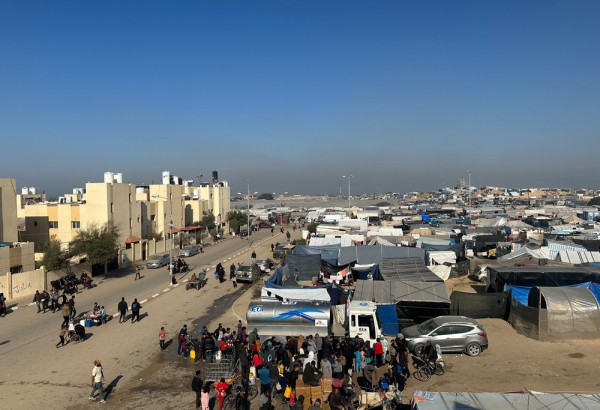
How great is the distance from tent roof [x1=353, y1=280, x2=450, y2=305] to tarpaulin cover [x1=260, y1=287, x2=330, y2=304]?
1.32m

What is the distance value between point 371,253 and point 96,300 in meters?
15.6

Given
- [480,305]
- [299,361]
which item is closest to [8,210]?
[299,361]

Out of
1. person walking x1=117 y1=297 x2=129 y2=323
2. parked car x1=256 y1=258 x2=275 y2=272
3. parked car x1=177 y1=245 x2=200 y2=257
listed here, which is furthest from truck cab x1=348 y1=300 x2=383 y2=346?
parked car x1=177 y1=245 x2=200 y2=257

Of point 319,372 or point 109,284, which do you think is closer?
point 319,372

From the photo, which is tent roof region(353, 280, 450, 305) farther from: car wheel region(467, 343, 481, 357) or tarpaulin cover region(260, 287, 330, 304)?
car wheel region(467, 343, 481, 357)

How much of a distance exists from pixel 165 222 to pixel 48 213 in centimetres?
1229

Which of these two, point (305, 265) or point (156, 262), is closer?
point (305, 265)

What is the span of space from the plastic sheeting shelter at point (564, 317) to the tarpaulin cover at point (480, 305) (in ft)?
6.05

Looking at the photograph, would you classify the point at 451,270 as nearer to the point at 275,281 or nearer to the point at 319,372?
the point at 275,281

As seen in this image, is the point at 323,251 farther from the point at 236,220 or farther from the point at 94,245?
the point at 236,220

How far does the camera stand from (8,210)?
28781mm

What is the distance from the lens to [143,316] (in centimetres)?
2017

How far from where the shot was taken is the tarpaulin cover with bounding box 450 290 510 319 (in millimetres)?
16703

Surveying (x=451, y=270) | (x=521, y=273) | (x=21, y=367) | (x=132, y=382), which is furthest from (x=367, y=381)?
(x=451, y=270)
